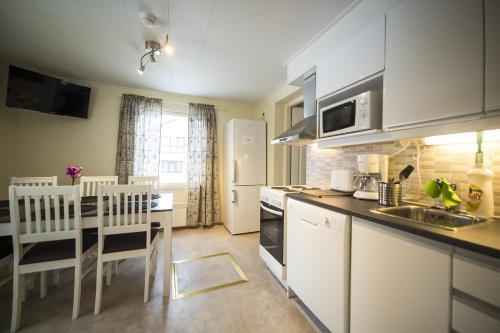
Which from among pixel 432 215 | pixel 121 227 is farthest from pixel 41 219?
pixel 432 215

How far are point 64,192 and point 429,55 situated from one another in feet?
8.08

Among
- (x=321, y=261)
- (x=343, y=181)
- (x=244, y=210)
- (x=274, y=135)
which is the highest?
(x=274, y=135)

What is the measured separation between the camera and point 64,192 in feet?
4.53

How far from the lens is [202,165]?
12.0 ft

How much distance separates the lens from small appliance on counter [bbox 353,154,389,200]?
1483mm

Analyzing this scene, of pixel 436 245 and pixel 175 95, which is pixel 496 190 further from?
pixel 175 95

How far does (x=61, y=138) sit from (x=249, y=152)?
9.62ft

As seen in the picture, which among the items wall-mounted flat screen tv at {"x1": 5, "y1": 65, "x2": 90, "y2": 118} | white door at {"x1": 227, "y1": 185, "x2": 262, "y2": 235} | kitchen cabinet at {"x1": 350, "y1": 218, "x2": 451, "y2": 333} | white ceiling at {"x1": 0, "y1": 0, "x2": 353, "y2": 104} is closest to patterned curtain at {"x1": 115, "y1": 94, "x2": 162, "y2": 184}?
white ceiling at {"x1": 0, "y1": 0, "x2": 353, "y2": 104}

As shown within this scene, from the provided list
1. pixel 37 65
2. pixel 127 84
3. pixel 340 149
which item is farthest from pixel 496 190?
pixel 37 65

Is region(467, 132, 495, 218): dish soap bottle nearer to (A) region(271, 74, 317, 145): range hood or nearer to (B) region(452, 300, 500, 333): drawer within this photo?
(B) region(452, 300, 500, 333): drawer

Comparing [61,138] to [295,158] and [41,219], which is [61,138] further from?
[295,158]

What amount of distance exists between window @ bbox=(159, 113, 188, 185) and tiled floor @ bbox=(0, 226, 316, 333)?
184 centimetres

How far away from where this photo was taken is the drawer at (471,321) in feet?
2.03

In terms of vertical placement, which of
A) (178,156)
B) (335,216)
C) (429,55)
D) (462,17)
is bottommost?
(335,216)
